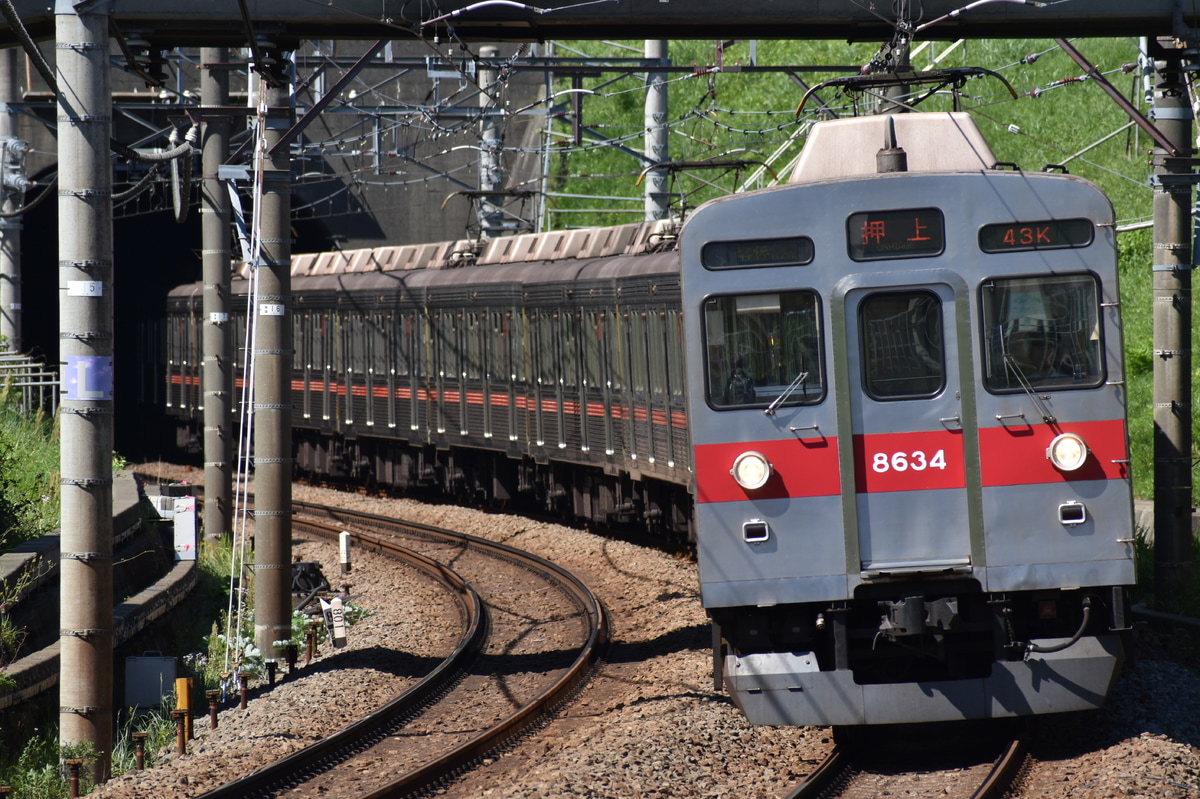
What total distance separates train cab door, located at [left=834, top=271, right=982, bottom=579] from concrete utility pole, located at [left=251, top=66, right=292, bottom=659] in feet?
18.2

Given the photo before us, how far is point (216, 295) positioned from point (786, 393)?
9778 millimetres

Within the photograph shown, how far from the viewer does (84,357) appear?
346 inches

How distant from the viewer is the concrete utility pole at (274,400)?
37.7 feet

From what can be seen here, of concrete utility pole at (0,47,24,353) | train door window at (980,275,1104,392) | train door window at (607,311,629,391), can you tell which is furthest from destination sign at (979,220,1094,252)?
concrete utility pole at (0,47,24,353)

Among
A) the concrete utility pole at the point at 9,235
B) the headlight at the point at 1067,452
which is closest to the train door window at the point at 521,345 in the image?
the concrete utility pole at the point at 9,235

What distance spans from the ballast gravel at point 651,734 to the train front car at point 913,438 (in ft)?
1.43

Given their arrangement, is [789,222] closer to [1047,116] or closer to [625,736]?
[625,736]

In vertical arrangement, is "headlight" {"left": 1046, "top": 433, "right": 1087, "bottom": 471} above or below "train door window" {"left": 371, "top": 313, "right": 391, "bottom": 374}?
below

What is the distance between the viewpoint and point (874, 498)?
24.1 ft

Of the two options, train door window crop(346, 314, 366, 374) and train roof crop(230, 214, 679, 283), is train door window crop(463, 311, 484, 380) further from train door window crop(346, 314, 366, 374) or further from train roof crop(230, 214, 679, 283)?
train door window crop(346, 314, 366, 374)

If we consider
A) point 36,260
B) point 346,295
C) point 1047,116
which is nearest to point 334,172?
point 36,260

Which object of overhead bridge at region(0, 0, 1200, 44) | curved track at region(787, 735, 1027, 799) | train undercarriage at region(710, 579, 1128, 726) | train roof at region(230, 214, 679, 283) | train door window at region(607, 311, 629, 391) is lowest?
curved track at region(787, 735, 1027, 799)

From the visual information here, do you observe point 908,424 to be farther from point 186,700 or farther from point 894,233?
point 186,700

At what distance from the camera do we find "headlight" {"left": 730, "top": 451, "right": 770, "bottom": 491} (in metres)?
7.33
